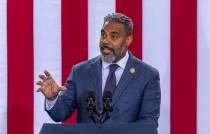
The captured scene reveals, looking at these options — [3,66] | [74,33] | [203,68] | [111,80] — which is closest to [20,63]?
[3,66]

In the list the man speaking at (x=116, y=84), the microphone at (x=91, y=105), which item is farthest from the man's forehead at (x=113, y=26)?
the microphone at (x=91, y=105)

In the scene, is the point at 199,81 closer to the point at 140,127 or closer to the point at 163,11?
the point at 163,11

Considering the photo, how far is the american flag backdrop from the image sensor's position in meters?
2.29

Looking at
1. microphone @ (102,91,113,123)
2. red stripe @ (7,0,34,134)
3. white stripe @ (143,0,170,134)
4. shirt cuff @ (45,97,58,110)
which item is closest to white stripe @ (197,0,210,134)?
white stripe @ (143,0,170,134)

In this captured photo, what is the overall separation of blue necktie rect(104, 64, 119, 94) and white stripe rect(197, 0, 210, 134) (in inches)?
21.4

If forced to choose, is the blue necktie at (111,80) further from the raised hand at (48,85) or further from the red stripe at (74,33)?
the red stripe at (74,33)

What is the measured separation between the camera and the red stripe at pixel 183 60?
7.53 feet

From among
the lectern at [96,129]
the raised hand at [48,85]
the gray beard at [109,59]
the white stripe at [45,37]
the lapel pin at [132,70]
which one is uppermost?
the white stripe at [45,37]

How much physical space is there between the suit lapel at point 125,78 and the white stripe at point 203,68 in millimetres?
519

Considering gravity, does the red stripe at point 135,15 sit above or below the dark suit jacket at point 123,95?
above

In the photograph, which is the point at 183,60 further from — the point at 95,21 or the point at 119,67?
the point at 119,67

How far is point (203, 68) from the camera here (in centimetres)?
230

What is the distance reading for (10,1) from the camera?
229 centimetres

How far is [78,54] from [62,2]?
0.66ft
